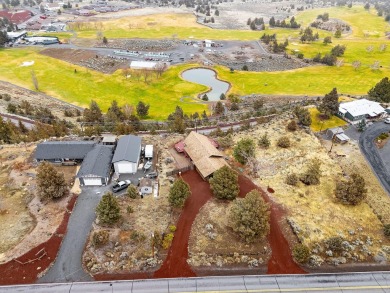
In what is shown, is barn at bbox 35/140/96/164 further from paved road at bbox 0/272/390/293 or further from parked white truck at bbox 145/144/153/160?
paved road at bbox 0/272/390/293

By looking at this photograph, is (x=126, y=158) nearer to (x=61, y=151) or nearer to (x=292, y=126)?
(x=61, y=151)

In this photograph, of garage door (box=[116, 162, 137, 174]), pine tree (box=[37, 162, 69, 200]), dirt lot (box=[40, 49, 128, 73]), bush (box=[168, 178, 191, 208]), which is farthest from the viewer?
dirt lot (box=[40, 49, 128, 73])

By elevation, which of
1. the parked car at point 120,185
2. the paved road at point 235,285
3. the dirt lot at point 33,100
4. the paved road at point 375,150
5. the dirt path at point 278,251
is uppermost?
the parked car at point 120,185

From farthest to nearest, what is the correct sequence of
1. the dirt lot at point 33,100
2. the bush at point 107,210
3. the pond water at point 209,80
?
the pond water at point 209,80
the dirt lot at point 33,100
the bush at point 107,210

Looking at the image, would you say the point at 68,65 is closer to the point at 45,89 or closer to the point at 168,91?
the point at 45,89

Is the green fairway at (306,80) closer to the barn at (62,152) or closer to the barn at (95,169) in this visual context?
the barn at (62,152)

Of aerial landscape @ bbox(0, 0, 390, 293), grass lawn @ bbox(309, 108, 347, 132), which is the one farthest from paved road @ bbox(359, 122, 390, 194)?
grass lawn @ bbox(309, 108, 347, 132)

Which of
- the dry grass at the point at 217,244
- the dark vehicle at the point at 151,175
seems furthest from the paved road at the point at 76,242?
the dry grass at the point at 217,244
